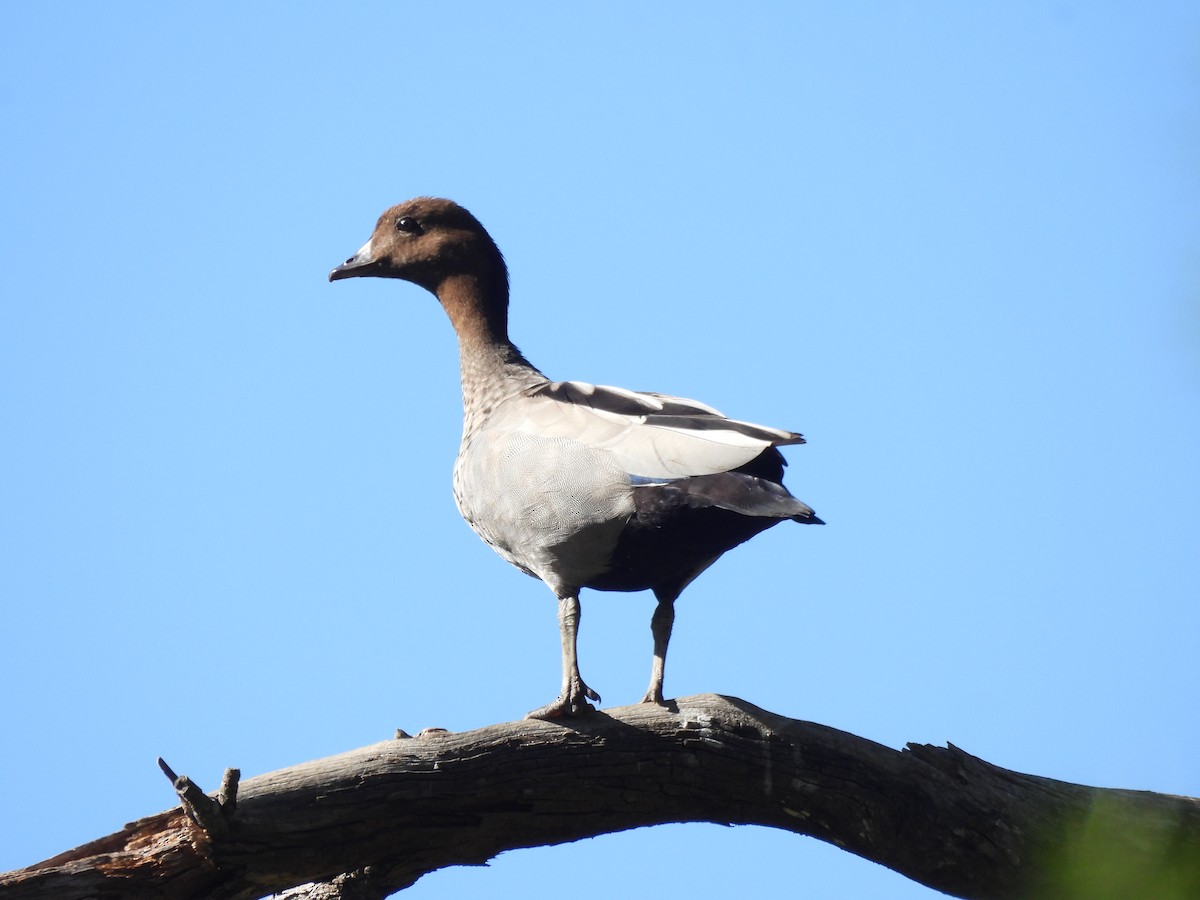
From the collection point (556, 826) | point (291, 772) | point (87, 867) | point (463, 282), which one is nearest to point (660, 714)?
point (556, 826)

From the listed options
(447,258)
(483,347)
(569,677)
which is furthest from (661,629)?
(447,258)

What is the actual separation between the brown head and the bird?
767 mm

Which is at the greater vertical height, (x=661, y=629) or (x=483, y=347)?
(x=483, y=347)

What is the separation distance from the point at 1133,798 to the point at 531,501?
8.27 ft

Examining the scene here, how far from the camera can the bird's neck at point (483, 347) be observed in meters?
6.09

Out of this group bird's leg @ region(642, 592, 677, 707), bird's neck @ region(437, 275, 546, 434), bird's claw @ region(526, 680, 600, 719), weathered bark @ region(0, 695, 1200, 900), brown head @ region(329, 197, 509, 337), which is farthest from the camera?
brown head @ region(329, 197, 509, 337)

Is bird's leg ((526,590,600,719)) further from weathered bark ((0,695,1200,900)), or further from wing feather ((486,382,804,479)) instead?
wing feather ((486,382,804,479))

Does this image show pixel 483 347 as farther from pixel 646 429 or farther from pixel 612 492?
pixel 612 492

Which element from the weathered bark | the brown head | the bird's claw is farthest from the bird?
the brown head

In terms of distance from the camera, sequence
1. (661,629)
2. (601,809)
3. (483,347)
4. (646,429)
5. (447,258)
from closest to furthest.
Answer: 1. (601,809)
2. (646,429)
3. (661,629)
4. (483,347)
5. (447,258)

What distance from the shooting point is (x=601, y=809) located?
14.4 feet

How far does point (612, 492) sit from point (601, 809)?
1190 mm

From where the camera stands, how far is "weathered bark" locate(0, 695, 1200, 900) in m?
3.87

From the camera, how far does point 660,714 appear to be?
4.57 metres
